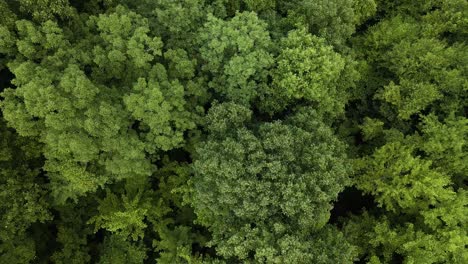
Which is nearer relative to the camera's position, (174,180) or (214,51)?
(214,51)

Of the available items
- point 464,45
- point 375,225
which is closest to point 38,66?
point 375,225

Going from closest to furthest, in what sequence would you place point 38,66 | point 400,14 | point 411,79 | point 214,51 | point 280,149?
point 38,66 → point 280,149 → point 214,51 → point 411,79 → point 400,14

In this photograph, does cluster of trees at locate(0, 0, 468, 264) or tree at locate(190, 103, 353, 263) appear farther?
cluster of trees at locate(0, 0, 468, 264)

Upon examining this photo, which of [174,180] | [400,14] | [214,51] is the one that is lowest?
[174,180]

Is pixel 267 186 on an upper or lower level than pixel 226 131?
lower

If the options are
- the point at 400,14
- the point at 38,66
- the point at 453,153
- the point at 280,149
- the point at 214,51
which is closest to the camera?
the point at 38,66

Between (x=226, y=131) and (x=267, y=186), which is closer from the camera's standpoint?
(x=267, y=186)

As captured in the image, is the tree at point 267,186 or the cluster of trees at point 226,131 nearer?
the tree at point 267,186

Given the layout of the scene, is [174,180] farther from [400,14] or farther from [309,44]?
[400,14]
